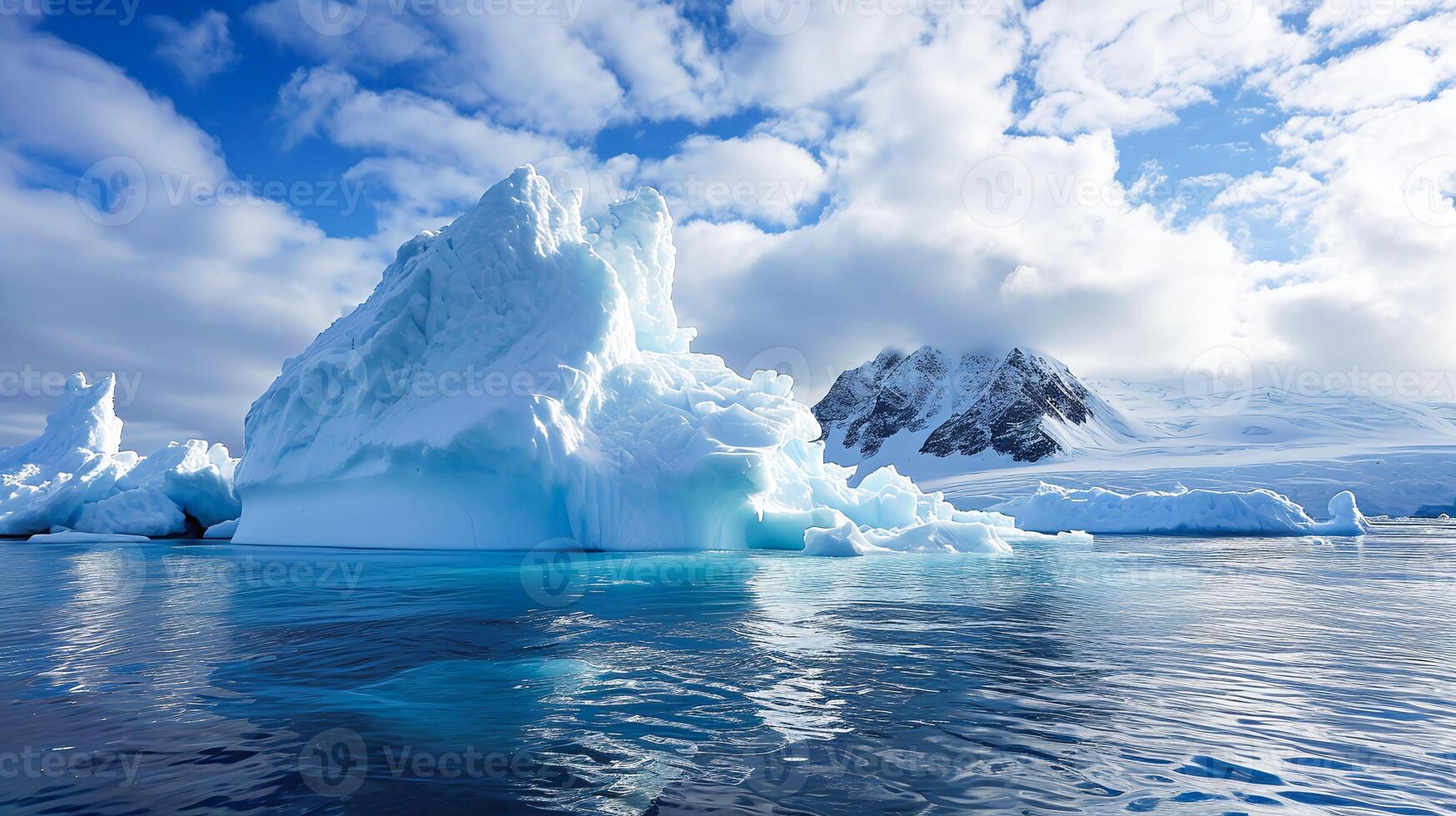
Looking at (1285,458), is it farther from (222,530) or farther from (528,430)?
(222,530)

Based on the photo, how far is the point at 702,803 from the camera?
3.58m

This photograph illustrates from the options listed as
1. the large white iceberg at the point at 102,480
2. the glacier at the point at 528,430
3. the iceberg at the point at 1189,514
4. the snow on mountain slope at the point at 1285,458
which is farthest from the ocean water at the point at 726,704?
the snow on mountain slope at the point at 1285,458

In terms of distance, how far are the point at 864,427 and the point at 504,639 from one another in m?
159

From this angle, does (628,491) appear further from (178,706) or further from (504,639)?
(178,706)

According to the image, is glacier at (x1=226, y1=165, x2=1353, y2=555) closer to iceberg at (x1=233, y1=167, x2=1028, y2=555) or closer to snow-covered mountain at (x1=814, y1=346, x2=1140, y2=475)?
iceberg at (x1=233, y1=167, x2=1028, y2=555)

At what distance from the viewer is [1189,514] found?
→ 41625 mm

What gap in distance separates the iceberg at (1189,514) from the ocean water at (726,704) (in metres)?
32.3

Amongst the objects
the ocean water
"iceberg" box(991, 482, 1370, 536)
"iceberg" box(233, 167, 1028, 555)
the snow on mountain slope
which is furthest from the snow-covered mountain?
the ocean water

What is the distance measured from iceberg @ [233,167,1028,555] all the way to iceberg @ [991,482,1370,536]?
22406 mm

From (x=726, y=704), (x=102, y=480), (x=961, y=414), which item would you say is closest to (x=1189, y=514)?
(x=726, y=704)

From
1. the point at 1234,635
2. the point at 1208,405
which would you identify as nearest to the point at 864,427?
the point at 1208,405

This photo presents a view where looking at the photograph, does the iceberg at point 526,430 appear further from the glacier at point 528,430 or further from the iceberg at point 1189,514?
the iceberg at point 1189,514

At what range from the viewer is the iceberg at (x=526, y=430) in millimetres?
21875

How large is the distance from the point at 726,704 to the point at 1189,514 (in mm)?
44311
